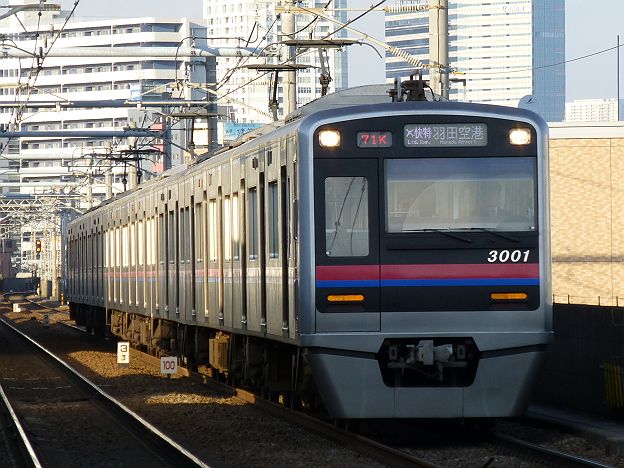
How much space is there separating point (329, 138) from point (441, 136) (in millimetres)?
978

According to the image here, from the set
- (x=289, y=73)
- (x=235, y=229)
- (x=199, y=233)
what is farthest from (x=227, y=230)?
(x=289, y=73)

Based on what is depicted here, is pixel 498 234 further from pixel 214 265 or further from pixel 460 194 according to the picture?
pixel 214 265

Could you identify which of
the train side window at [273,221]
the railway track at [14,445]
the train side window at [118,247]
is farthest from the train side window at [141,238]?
the train side window at [273,221]

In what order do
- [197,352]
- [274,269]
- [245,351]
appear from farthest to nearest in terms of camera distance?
[197,352] → [245,351] → [274,269]

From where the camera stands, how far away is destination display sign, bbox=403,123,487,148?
12352mm

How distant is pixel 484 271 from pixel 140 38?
159607 millimetres

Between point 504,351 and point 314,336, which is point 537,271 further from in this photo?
point 314,336

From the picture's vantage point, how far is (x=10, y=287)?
12356cm

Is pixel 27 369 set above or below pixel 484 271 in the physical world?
below

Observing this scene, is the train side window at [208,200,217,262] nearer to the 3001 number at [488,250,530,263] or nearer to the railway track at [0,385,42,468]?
the railway track at [0,385,42,468]

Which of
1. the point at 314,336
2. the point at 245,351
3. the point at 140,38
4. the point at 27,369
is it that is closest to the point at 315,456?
the point at 314,336

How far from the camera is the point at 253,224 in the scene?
15016 mm

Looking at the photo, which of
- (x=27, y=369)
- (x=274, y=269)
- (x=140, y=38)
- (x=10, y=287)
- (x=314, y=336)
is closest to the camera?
(x=314, y=336)

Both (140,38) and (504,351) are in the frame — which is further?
(140,38)
